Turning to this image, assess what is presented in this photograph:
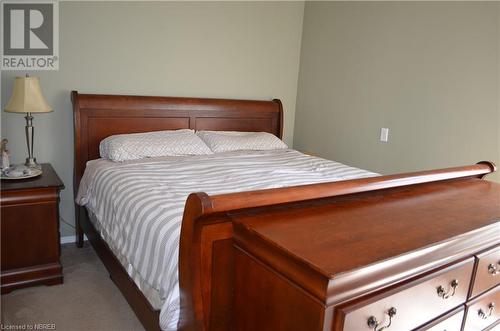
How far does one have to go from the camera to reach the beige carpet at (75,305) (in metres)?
2.01

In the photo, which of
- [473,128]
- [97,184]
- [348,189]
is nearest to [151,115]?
[97,184]

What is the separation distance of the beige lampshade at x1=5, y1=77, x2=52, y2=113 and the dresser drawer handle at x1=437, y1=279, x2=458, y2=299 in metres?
2.29

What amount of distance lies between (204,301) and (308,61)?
292 centimetres

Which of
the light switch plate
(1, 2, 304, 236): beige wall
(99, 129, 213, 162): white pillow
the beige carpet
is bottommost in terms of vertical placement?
the beige carpet

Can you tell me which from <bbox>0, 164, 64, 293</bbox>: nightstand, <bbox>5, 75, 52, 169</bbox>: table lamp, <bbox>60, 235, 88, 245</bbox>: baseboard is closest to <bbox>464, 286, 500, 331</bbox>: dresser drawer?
<bbox>0, 164, 64, 293</bbox>: nightstand

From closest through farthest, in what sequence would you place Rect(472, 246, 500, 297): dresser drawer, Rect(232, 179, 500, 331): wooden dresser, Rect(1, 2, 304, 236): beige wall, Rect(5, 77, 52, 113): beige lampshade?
Rect(232, 179, 500, 331): wooden dresser, Rect(472, 246, 500, 297): dresser drawer, Rect(5, 77, 52, 113): beige lampshade, Rect(1, 2, 304, 236): beige wall

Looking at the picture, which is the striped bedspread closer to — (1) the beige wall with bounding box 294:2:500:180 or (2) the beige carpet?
(2) the beige carpet

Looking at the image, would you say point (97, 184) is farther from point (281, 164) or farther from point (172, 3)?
point (172, 3)

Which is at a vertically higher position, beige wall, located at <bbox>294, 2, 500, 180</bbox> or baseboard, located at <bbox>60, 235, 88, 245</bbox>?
beige wall, located at <bbox>294, 2, 500, 180</bbox>

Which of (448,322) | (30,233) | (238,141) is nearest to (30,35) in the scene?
(30,233)

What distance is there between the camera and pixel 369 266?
97cm

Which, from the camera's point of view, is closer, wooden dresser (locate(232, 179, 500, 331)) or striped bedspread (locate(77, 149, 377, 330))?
wooden dresser (locate(232, 179, 500, 331))

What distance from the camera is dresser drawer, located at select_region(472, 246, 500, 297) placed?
1396 mm

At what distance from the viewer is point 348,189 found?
58.6 inches
